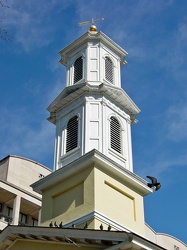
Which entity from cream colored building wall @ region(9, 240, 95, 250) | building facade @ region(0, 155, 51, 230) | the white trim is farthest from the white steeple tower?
building facade @ region(0, 155, 51, 230)

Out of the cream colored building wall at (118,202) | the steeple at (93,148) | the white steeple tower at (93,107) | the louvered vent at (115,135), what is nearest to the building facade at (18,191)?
the steeple at (93,148)

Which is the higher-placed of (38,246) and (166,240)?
(166,240)

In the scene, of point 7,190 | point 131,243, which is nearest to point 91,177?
point 131,243

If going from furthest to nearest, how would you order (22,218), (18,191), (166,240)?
(166,240) → (22,218) → (18,191)

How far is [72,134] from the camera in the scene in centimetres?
2784

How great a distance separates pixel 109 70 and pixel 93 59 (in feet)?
3.65

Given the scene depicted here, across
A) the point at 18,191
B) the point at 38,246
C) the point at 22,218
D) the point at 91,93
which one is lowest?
the point at 38,246

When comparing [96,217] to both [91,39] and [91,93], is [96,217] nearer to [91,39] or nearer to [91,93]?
[91,93]

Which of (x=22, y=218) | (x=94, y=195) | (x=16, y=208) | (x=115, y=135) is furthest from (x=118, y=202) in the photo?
(x=22, y=218)

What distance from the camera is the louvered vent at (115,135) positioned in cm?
2747

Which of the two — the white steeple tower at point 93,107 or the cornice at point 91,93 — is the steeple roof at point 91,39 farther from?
the cornice at point 91,93

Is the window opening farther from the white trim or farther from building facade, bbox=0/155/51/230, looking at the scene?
the white trim

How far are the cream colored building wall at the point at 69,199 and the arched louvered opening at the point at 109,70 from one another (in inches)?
273

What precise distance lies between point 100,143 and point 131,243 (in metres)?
8.60
